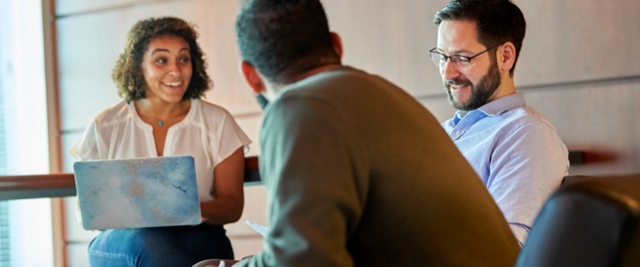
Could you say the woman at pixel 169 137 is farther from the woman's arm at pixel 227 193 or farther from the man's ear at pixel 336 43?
the man's ear at pixel 336 43

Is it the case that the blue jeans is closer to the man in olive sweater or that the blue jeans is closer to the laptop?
the laptop

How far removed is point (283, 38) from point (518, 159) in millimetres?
733

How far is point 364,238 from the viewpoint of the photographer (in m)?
0.88

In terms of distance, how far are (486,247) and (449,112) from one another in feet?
6.80

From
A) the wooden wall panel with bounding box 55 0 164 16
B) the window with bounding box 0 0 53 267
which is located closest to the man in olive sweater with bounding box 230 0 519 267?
the wooden wall panel with bounding box 55 0 164 16

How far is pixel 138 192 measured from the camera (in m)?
1.78

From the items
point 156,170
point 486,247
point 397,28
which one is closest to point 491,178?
point 486,247

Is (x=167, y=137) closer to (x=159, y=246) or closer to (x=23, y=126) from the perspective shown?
(x=159, y=246)

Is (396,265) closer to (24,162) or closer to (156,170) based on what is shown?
(156,170)

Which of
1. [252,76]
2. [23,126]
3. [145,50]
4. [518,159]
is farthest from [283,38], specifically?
[23,126]

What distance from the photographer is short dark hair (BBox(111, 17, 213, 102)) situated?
7.83 feet

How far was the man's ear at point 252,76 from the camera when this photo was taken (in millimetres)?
1007

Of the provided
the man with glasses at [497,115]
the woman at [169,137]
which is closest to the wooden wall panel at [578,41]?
the man with glasses at [497,115]

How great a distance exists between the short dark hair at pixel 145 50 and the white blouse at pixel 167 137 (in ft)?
0.33
